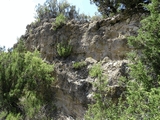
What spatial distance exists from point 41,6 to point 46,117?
336 inches

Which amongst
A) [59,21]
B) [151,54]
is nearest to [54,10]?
[59,21]

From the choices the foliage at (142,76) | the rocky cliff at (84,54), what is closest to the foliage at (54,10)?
the rocky cliff at (84,54)

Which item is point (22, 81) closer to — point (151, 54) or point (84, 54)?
point (84, 54)

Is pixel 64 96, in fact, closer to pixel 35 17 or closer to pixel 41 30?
pixel 41 30

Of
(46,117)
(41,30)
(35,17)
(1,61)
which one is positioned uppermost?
(35,17)

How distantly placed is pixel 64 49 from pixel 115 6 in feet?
11.7

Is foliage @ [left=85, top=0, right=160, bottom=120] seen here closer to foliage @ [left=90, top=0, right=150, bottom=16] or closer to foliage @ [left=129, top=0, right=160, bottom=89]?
foliage @ [left=129, top=0, right=160, bottom=89]

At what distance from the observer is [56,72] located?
500 inches

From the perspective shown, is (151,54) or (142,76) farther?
(151,54)

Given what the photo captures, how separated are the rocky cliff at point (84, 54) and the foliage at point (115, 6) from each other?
42cm

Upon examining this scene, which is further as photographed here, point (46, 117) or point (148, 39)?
point (46, 117)

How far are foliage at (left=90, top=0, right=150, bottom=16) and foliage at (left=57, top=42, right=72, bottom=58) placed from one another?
8.73 ft

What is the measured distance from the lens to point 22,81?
40.2ft

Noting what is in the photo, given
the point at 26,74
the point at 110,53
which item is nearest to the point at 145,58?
the point at 110,53
